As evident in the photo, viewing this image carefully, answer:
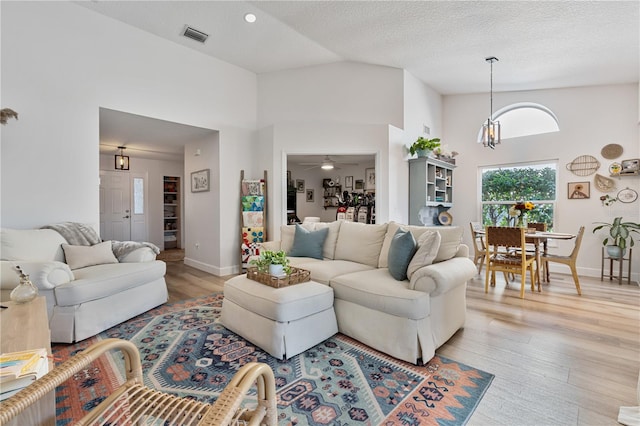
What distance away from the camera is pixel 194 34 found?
13.3ft

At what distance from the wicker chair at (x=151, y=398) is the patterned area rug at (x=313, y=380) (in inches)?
28.2

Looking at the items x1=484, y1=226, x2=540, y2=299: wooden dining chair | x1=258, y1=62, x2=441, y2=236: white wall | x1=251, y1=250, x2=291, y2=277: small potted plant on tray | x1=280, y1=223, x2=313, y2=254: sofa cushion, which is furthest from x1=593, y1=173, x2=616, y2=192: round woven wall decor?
x1=251, y1=250, x2=291, y2=277: small potted plant on tray

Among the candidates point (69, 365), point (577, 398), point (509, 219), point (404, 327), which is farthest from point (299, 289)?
point (509, 219)

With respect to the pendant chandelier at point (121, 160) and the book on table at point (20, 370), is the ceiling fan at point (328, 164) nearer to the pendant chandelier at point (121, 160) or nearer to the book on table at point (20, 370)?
the pendant chandelier at point (121, 160)

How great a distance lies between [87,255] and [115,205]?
173 inches

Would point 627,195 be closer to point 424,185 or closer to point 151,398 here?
point 424,185

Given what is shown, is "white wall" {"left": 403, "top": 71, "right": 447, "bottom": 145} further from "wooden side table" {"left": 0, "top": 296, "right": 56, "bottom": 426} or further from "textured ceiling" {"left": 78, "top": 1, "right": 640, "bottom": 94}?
"wooden side table" {"left": 0, "top": 296, "right": 56, "bottom": 426}

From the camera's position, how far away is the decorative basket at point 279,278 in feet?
7.91

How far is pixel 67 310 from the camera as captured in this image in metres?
2.46

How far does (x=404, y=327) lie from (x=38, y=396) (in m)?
1.94

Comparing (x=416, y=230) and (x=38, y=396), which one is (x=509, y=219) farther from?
(x=38, y=396)

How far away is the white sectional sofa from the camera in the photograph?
2133mm

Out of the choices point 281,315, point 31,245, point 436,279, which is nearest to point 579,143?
point 436,279

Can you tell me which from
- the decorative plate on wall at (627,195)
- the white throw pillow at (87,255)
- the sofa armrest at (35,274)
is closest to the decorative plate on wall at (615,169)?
the decorative plate on wall at (627,195)
